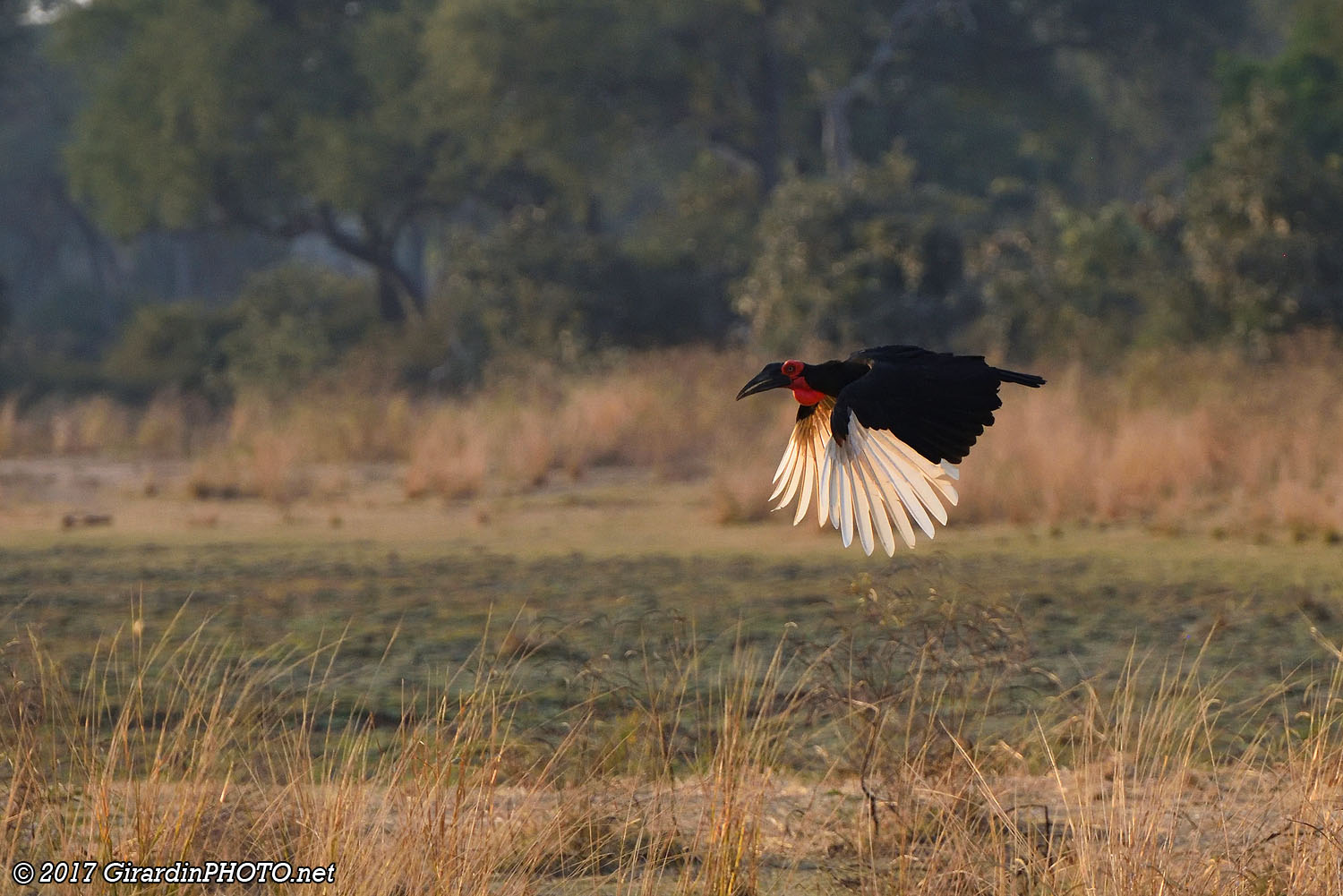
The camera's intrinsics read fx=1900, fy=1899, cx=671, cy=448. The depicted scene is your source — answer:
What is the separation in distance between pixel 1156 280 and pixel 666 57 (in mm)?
9800

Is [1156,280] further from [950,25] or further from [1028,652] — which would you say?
[1028,652]

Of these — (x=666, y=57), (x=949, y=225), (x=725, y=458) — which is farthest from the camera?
(x=666, y=57)

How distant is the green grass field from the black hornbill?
418mm

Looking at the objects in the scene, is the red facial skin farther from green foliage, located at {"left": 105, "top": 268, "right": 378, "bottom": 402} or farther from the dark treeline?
green foliage, located at {"left": 105, "top": 268, "right": 378, "bottom": 402}

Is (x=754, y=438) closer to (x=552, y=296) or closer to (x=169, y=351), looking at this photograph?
(x=552, y=296)

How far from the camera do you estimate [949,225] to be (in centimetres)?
2072

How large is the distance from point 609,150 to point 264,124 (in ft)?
17.1

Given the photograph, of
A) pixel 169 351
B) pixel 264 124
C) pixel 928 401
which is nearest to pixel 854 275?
pixel 264 124

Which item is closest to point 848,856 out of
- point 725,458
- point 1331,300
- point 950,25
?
point 725,458

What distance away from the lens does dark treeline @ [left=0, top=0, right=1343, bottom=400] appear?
68.8 feet

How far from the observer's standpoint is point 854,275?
20125 millimetres

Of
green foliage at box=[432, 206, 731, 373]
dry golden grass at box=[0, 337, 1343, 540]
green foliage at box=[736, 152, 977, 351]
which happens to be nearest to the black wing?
dry golden grass at box=[0, 337, 1343, 540]

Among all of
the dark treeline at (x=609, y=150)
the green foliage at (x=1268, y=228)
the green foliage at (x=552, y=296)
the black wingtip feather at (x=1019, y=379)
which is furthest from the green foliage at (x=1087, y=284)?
the black wingtip feather at (x=1019, y=379)

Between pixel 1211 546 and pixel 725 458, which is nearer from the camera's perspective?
pixel 1211 546
